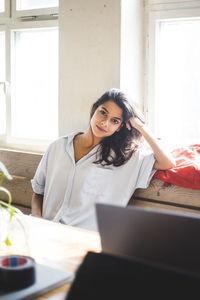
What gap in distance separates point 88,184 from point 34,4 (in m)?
1.53

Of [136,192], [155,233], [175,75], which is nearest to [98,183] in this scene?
[136,192]

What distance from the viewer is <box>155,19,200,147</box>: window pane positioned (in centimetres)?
248

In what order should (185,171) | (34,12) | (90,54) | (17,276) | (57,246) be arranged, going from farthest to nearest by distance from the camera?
(34,12), (90,54), (185,171), (57,246), (17,276)

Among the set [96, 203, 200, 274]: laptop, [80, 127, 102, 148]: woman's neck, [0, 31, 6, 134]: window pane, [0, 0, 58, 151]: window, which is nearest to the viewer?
[96, 203, 200, 274]: laptop

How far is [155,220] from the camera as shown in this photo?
86cm

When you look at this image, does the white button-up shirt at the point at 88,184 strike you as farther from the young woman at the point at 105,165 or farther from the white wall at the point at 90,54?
the white wall at the point at 90,54

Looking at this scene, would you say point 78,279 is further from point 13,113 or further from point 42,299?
point 13,113

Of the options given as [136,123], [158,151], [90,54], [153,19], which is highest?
[153,19]

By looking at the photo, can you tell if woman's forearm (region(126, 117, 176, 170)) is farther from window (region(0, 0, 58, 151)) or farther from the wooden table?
window (region(0, 0, 58, 151))

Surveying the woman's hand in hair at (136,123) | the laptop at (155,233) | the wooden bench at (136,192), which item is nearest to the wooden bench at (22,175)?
the wooden bench at (136,192)

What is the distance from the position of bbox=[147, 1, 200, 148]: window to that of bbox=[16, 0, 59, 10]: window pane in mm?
767

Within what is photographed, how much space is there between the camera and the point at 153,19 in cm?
255

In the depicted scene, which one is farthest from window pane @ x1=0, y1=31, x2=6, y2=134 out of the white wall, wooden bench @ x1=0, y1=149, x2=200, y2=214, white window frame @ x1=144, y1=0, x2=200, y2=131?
white window frame @ x1=144, y1=0, x2=200, y2=131

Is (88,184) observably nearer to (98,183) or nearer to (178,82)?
(98,183)
